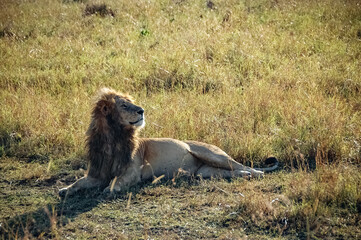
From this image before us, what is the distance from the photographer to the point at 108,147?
5.00 metres

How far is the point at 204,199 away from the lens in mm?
4535

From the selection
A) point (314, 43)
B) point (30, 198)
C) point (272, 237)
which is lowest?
point (30, 198)

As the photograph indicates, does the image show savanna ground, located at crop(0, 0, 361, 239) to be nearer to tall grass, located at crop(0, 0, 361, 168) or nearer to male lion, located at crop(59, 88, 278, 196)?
tall grass, located at crop(0, 0, 361, 168)

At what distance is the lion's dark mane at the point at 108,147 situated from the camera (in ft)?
16.4

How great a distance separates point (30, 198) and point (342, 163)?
11.0ft

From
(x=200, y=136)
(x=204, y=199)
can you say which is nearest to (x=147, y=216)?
(x=204, y=199)

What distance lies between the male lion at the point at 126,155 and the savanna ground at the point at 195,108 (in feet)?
0.64

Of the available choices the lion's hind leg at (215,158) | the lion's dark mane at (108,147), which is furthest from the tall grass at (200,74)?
the lion's dark mane at (108,147)

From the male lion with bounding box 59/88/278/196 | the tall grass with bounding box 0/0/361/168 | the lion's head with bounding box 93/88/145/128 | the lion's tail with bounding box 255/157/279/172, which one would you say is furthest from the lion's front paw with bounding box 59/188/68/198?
the lion's tail with bounding box 255/157/279/172

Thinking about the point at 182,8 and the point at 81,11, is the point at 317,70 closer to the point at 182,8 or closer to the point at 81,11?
the point at 182,8

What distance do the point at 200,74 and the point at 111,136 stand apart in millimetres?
3557

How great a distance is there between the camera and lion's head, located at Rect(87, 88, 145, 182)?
5.01 m

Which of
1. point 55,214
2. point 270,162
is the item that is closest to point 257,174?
point 270,162

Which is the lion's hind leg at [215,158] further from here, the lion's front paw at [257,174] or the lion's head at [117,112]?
the lion's head at [117,112]
